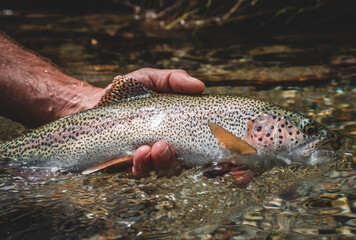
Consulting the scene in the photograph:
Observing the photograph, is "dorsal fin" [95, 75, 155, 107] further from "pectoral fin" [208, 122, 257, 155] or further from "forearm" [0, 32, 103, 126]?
"pectoral fin" [208, 122, 257, 155]

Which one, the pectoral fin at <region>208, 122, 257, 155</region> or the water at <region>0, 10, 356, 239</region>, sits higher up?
the pectoral fin at <region>208, 122, 257, 155</region>

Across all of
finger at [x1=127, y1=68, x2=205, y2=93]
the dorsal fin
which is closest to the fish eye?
finger at [x1=127, y1=68, x2=205, y2=93]

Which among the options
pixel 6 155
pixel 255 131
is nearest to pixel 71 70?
pixel 6 155

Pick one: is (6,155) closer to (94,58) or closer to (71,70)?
(71,70)

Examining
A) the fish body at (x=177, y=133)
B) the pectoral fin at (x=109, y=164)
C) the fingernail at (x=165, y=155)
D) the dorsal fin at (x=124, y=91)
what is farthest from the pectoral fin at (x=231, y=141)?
the dorsal fin at (x=124, y=91)

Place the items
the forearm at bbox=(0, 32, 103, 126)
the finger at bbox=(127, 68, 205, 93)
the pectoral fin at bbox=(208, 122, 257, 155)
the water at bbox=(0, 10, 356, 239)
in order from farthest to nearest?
the forearm at bbox=(0, 32, 103, 126), the finger at bbox=(127, 68, 205, 93), the pectoral fin at bbox=(208, 122, 257, 155), the water at bbox=(0, 10, 356, 239)

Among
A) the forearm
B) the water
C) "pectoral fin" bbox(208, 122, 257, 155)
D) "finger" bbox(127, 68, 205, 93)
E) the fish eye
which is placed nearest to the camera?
the water

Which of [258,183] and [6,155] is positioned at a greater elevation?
[6,155]
